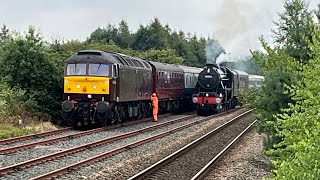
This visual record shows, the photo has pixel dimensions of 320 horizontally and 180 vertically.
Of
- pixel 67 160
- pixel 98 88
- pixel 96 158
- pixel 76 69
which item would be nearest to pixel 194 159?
pixel 96 158

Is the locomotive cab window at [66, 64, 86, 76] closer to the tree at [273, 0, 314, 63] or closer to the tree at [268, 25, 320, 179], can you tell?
the tree at [273, 0, 314, 63]

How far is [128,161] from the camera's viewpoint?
13.8 m

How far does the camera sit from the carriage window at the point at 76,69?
21.8 m

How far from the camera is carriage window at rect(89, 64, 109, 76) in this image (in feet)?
70.6

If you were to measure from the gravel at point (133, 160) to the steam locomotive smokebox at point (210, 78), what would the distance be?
12.2 metres

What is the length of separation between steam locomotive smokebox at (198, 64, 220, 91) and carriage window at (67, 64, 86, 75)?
12662mm

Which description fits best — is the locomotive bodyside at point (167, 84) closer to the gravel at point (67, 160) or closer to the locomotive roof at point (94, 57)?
the locomotive roof at point (94, 57)

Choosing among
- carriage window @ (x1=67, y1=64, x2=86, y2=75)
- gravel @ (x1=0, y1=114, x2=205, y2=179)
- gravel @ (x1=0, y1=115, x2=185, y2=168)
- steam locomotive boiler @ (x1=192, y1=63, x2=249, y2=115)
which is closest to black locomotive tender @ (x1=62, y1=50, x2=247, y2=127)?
carriage window @ (x1=67, y1=64, x2=86, y2=75)

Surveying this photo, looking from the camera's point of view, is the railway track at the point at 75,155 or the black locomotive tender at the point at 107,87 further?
the black locomotive tender at the point at 107,87

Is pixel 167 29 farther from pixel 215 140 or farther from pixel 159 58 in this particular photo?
pixel 215 140

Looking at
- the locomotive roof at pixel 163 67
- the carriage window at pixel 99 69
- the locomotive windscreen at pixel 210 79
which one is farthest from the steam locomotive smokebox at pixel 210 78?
the carriage window at pixel 99 69

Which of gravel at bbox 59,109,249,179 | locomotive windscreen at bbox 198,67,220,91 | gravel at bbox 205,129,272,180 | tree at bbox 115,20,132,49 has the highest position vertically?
tree at bbox 115,20,132,49

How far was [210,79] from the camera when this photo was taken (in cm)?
3278

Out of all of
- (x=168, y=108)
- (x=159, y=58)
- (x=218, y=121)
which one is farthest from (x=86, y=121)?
(x=159, y=58)
